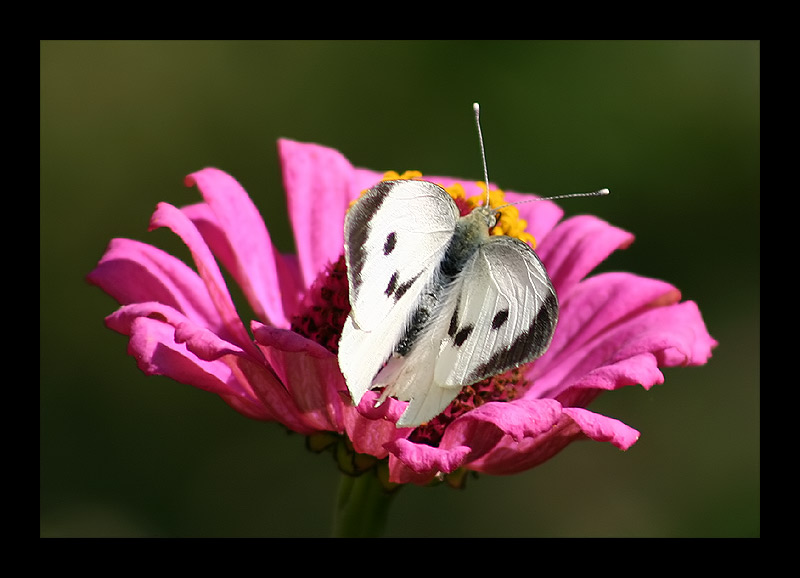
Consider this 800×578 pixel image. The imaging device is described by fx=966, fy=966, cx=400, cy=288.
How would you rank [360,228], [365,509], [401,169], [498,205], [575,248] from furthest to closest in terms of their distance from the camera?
[401,169], [575,248], [498,205], [365,509], [360,228]

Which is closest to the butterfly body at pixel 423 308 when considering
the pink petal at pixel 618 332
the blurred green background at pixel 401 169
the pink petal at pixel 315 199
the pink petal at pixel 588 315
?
the pink petal at pixel 618 332

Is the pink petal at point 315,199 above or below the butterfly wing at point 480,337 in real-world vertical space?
above

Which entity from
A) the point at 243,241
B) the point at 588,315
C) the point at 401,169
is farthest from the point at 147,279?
the point at 401,169

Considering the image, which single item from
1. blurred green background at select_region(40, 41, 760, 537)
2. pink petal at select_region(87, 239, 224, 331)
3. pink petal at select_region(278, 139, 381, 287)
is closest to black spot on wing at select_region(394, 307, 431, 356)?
pink petal at select_region(87, 239, 224, 331)

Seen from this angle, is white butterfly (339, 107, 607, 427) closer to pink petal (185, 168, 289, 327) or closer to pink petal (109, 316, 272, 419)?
pink petal (109, 316, 272, 419)

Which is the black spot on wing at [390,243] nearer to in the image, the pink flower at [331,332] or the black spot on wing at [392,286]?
the black spot on wing at [392,286]

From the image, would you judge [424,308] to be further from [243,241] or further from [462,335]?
[243,241]
